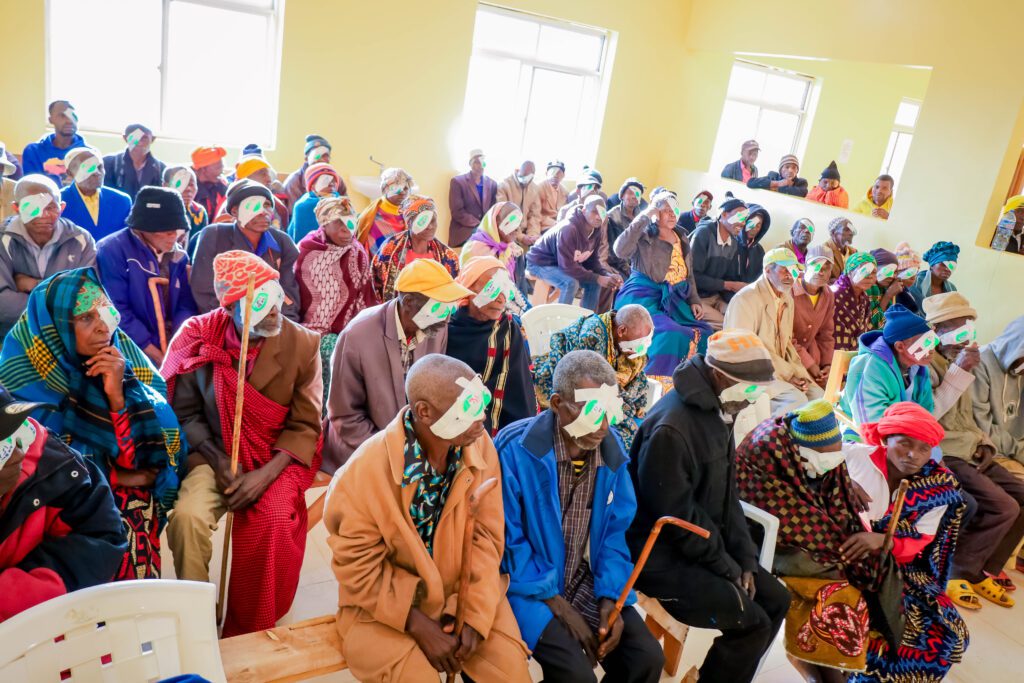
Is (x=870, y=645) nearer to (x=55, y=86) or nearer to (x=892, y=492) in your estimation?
(x=892, y=492)

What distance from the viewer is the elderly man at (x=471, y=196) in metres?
8.34

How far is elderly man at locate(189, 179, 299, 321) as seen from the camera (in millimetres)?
3629

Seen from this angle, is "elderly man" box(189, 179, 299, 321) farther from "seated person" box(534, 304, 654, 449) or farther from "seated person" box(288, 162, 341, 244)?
"seated person" box(534, 304, 654, 449)

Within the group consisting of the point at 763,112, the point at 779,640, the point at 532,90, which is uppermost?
the point at 763,112

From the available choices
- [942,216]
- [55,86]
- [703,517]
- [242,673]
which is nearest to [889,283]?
[942,216]

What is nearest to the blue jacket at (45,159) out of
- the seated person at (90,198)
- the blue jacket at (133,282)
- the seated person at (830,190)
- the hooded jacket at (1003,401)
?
the seated person at (90,198)

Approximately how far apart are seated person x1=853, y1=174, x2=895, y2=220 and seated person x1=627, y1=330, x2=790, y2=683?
608 centimetres

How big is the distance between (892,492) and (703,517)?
975mm

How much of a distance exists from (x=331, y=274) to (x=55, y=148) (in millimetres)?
3402

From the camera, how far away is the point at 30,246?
3.63 metres

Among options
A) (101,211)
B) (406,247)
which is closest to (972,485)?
(406,247)

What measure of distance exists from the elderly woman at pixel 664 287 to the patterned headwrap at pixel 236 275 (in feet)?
9.94

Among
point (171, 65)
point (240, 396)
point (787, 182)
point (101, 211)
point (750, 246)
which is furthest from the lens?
point (787, 182)

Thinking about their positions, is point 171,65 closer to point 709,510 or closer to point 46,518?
point 46,518
